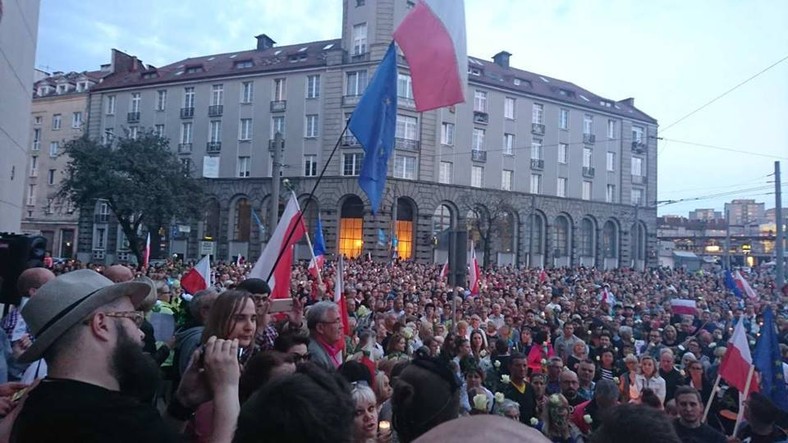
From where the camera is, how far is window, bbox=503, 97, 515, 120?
45.2 metres

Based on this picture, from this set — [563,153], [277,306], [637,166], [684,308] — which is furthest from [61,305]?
[637,166]

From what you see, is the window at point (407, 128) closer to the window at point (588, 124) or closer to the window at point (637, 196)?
the window at point (588, 124)

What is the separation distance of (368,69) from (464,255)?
107ft

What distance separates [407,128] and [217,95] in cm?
1633

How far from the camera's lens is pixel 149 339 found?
4602 mm

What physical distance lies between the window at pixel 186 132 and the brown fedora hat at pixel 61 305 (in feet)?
153

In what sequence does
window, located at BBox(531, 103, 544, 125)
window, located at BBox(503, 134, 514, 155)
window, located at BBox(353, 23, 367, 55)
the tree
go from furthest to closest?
window, located at BBox(531, 103, 544, 125)
window, located at BBox(503, 134, 514, 155)
window, located at BBox(353, 23, 367, 55)
the tree

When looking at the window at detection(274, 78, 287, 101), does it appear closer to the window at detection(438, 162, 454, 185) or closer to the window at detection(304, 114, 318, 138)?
A: the window at detection(304, 114, 318, 138)

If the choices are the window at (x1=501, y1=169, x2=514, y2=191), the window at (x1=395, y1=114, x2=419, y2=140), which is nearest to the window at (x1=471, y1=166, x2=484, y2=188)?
the window at (x1=501, y1=169, x2=514, y2=191)

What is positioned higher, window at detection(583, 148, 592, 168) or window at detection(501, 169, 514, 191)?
window at detection(583, 148, 592, 168)

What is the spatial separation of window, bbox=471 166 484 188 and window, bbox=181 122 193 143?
23154 mm

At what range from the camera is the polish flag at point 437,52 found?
6930 mm

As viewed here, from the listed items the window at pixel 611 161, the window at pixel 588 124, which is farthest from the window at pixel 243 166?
the window at pixel 611 161

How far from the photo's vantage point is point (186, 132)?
45906 millimetres
